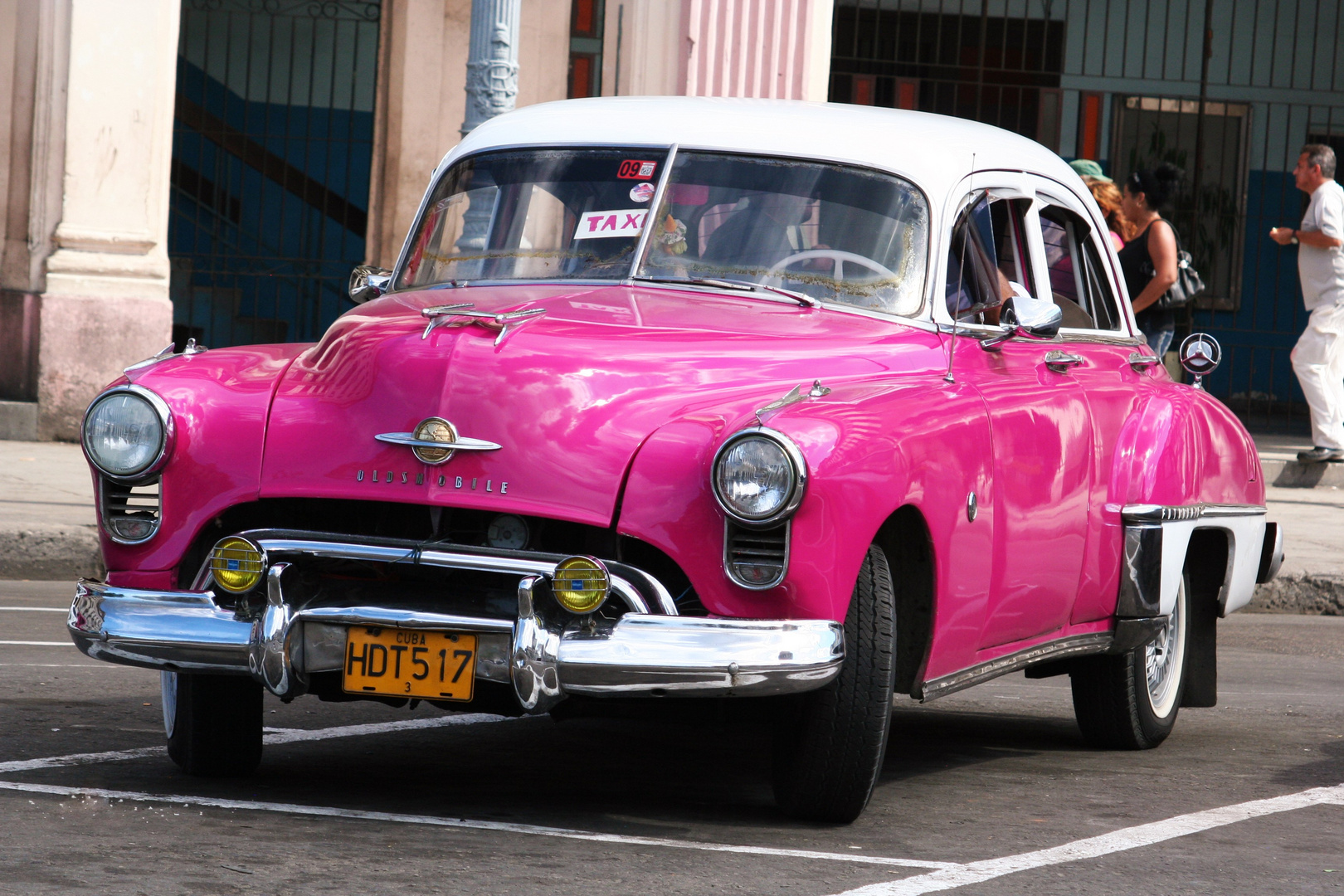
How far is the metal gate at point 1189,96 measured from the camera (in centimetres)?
1873

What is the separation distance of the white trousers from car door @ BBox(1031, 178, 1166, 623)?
279 inches

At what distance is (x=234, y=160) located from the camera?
18125mm

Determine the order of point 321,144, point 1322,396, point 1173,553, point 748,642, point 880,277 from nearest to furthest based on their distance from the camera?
point 748,642
point 880,277
point 1173,553
point 1322,396
point 321,144

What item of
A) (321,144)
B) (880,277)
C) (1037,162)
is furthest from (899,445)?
(321,144)

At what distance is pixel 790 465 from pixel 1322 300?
9.88 meters

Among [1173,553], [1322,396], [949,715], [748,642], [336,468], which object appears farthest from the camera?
[1322,396]

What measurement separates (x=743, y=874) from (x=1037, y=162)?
2867 millimetres

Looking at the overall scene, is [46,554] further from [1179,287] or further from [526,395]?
[1179,287]

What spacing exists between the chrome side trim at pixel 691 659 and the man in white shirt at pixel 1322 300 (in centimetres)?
923

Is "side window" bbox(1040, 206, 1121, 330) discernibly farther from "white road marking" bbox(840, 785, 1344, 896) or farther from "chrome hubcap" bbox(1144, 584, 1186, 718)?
"white road marking" bbox(840, 785, 1344, 896)

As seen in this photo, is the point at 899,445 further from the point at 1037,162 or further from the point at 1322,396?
the point at 1322,396

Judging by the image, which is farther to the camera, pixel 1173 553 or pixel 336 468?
pixel 1173 553

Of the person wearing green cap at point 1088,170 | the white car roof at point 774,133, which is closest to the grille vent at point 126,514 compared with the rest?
the white car roof at point 774,133

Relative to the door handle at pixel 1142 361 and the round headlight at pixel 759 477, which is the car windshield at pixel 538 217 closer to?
the round headlight at pixel 759 477
